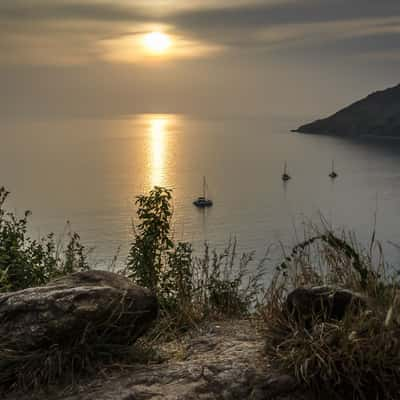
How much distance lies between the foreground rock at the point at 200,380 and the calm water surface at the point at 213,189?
75.0 ft

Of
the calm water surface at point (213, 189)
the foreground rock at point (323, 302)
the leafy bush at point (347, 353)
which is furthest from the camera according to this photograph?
the calm water surface at point (213, 189)

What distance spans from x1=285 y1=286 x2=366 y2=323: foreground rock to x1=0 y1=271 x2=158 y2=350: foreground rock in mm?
1582

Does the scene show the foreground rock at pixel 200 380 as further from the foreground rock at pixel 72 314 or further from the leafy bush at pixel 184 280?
the leafy bush at pixel 184 280

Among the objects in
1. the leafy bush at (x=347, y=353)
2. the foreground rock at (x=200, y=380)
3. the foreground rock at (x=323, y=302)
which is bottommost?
the foreground rock at (x=200, y=380)

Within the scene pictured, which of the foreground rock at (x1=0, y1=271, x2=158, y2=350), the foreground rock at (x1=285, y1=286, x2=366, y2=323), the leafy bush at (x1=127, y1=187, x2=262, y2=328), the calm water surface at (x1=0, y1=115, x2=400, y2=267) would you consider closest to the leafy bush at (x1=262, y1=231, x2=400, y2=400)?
the foreground rock at (x1=285, y1=286, x2=366, y2=323)

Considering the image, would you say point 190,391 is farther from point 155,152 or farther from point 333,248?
point 155,152

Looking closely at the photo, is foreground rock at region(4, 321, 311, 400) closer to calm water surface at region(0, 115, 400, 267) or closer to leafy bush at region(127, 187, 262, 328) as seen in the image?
leafy bush at region(127, 187, 262, 328)

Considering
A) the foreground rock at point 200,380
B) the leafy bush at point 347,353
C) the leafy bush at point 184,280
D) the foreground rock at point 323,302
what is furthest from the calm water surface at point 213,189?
the leafy bush at point 347,353

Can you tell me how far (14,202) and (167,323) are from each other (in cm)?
7763

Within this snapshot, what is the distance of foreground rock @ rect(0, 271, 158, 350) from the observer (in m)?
5.57

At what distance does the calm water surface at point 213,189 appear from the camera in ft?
221

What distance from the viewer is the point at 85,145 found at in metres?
198

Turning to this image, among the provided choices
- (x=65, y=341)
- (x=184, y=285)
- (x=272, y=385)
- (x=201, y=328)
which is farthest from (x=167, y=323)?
(x=272, y=385)

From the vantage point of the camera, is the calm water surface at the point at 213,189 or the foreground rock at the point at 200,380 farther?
the calm water surface at the point at 213,189
